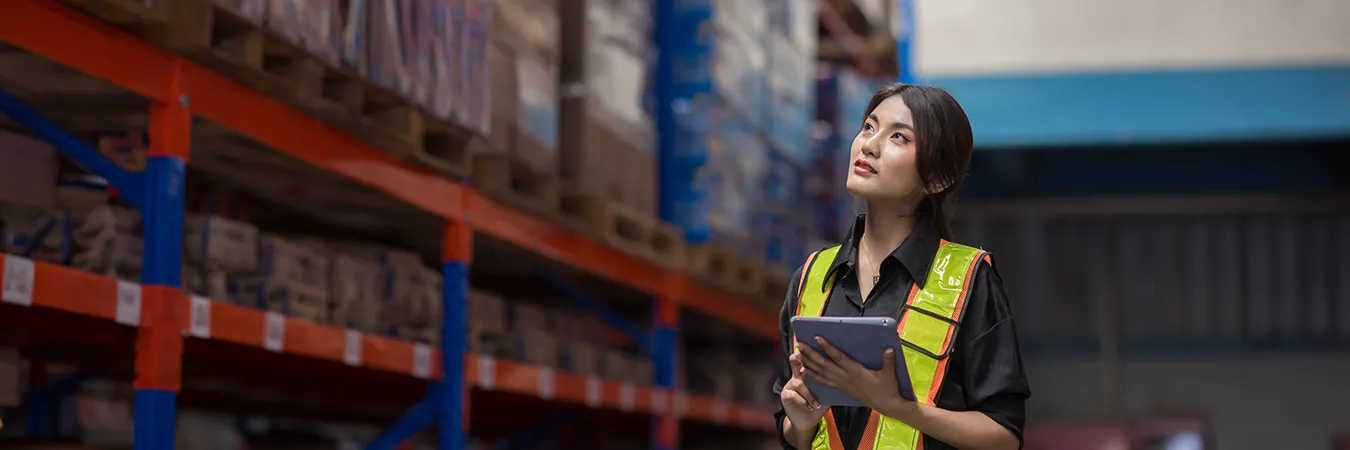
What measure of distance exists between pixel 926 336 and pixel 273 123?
2244mm

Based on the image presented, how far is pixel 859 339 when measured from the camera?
1.97m

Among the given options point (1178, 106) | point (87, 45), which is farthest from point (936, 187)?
point (1178, 106)

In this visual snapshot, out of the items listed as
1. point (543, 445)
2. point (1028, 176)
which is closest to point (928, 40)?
point (1028, 176)

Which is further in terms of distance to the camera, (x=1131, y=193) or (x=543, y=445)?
(x=1131, y=193)

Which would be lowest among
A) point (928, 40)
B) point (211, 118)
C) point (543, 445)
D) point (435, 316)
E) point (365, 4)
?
point (543, 445)

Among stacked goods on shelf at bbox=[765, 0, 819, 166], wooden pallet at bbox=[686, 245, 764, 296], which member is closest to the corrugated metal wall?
stacked goods on shelf at bbox=[765, 0, 819, 166]

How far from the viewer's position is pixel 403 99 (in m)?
4.39

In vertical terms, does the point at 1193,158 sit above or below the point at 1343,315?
above

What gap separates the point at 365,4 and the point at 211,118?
0.70 meters

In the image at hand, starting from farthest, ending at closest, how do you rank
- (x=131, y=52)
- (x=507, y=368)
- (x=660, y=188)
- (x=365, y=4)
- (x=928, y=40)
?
(x=928, y=40)
(x=660, y=188)
(x=507, y=368)
(x=365, y=4)
(x=131, y=52)

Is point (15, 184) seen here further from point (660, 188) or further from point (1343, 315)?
point (1343, 315)

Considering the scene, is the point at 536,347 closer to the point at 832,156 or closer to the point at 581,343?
the point at 581,343

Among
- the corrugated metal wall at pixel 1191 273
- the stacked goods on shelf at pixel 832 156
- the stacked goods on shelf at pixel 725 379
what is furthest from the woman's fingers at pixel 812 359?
the corrugated metal wall at pixel 1191 273

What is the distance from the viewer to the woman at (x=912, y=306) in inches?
80.9
